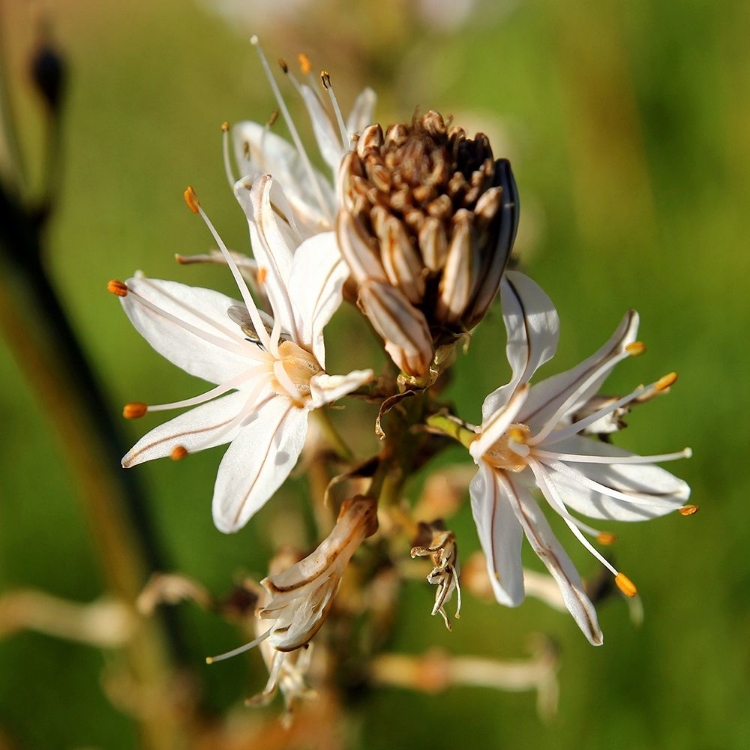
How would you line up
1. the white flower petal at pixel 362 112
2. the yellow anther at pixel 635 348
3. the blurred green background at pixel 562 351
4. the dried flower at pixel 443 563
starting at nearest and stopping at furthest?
the dried flower at pixel 443 563, the yellow anther at pixel 635 348, the white flower petal at pixel 362 112, the blurred green background at pixel 562 351

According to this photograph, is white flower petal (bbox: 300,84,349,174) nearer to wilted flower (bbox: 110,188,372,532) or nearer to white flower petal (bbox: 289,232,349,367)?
wilted flower (bbox: 110,188,372,532)

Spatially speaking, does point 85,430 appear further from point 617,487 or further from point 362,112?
point 617,487

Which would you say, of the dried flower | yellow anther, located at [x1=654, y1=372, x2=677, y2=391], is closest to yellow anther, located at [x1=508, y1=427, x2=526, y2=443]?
the dried flower

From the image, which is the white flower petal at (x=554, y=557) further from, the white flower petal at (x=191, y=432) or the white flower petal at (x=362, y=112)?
the white flower petal at (x=362, y=112)

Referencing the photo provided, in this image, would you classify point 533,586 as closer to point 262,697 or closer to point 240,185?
point 262,697

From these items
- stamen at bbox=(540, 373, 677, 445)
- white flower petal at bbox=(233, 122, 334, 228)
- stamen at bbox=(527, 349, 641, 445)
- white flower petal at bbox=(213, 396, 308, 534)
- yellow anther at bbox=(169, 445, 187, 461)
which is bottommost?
stamen at bbox=(540, 373, 677, 445)

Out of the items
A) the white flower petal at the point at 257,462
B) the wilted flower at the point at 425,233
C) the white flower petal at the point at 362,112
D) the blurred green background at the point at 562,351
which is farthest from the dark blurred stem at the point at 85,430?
the wilted flower at the point at 425,233

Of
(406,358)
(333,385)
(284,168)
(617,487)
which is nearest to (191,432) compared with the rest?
(333,385)
